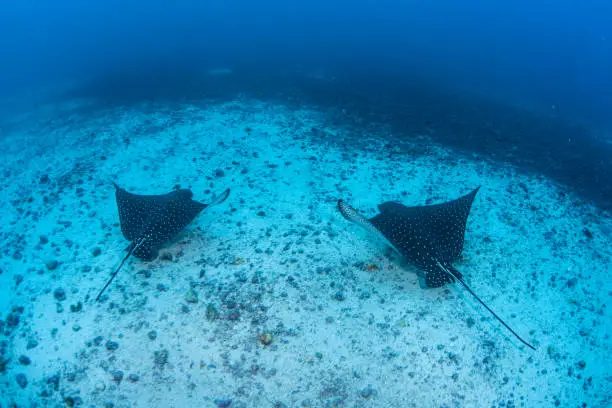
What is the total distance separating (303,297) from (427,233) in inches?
70.3

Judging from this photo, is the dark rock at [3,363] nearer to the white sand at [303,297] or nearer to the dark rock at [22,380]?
the white sand at [303,297]

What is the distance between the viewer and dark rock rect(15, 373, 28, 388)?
365 cm

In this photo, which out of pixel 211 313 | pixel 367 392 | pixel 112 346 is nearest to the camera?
pixel 367 392

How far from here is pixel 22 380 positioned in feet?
12.1

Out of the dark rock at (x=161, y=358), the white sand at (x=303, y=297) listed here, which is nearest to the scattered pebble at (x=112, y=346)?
the white sand at (x=303, y=297)

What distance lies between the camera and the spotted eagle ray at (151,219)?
443 cm

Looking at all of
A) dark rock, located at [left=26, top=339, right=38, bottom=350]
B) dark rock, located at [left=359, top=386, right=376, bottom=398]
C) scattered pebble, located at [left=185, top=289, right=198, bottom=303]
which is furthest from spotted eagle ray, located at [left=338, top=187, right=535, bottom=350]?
dark rock, located at [left=26, top=339, right=38, bottom=350]

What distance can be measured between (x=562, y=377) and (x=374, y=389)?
226 cm

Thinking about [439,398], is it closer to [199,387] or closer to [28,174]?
[199,387]

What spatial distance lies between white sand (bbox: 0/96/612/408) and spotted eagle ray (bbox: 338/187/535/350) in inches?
19.6

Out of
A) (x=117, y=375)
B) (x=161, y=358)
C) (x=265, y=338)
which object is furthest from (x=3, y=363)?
(x=265, y=338)

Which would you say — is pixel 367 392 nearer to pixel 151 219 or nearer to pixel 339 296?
pixel 339 296

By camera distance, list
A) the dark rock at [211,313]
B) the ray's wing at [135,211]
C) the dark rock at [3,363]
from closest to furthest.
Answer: the dark rock at [3,363] → the dark rock at [211,313] → the ray's wing at [135,211]

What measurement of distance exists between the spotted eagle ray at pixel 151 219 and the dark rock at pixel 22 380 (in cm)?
102
